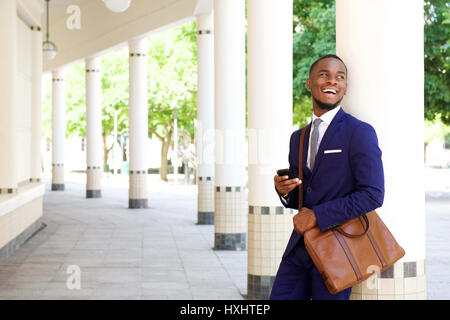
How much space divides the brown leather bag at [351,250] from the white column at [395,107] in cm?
35

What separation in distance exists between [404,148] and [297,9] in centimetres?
2138

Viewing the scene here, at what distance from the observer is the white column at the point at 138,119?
64.8ft

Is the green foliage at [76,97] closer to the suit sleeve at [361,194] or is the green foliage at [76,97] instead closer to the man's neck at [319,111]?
the man's neck at [319,111]

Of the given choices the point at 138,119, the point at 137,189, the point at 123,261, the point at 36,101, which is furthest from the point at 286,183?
the point at 137,189

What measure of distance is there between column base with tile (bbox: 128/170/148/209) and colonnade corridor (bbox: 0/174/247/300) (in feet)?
5.34

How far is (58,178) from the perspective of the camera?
93.6 ft

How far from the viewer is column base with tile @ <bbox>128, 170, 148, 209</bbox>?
20.0 meters

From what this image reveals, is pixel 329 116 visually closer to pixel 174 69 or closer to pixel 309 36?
pixel 309 36

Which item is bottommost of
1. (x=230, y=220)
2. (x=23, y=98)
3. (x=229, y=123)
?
(x=230, y=220)

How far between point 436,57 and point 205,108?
32.1ft

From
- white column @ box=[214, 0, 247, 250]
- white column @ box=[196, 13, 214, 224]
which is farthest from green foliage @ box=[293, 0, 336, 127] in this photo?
white column @ box=[214, 0, 247, 250]

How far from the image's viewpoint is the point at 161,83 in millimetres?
31922

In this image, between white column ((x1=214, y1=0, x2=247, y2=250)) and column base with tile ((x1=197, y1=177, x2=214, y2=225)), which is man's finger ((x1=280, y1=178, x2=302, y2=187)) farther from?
column base with tile ((x1=197, y1=177, x2=214, y2=225))

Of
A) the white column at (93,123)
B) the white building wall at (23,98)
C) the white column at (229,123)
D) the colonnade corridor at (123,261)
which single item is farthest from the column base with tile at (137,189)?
the white column at (229,123)
